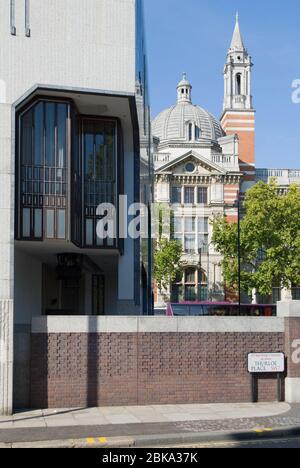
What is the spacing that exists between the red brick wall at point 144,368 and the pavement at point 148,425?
495 millimetres

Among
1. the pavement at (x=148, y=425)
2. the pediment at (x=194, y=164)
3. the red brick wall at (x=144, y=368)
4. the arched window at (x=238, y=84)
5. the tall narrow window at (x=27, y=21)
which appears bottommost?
the pavement at (x=148, y=425)

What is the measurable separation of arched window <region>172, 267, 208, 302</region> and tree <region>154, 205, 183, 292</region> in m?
2.09

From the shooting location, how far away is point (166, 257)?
238ft

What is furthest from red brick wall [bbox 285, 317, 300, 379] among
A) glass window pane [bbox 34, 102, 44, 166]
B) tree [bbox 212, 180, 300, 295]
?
tree [bbox 212, 180, 300, 295]

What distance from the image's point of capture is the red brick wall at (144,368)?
18.8 meters

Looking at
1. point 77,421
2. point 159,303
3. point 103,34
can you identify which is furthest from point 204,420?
point 159,303

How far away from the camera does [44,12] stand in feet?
66.6

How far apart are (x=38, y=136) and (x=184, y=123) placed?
232 ft

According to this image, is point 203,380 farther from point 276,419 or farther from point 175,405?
point 276,419

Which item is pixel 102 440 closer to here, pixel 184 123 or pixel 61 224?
pixel 61 224

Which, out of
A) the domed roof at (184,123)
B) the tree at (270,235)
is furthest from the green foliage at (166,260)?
the domed roof at (184,123)

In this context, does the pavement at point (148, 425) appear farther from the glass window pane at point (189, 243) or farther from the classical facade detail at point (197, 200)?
the glass window pane at point (189, 243)

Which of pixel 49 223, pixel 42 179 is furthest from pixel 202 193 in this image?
pixel 49 223
